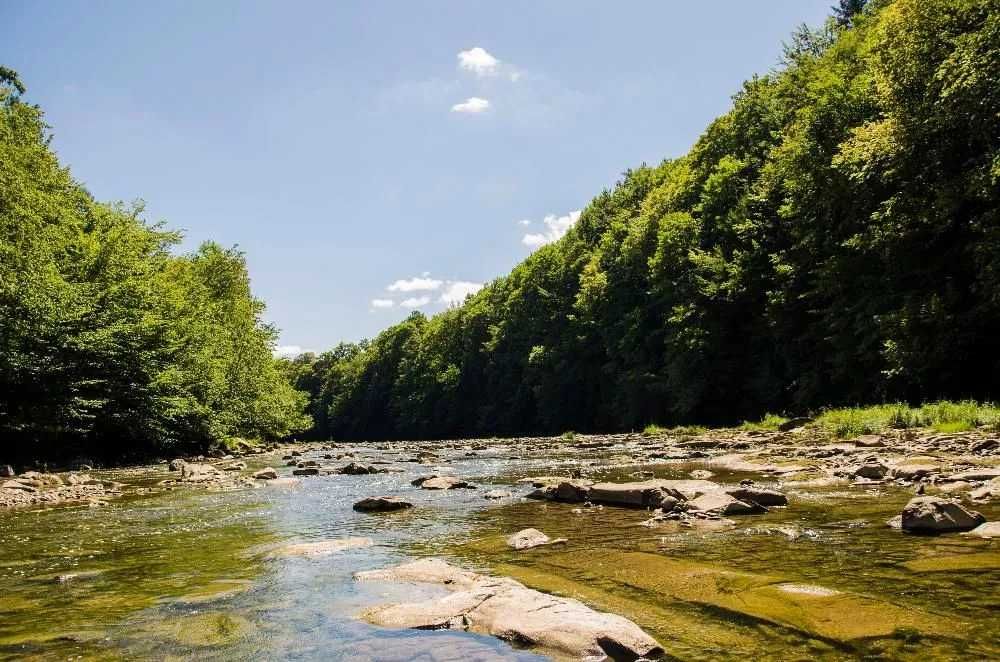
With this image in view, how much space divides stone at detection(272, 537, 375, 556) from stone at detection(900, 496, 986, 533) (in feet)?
20.9

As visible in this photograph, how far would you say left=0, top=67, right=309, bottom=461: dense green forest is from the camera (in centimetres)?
2147

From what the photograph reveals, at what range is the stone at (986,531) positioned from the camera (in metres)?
6.32

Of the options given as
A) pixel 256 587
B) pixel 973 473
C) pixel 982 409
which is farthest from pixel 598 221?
pixel 256 587

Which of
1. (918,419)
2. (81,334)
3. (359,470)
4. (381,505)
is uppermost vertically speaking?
(81,334)

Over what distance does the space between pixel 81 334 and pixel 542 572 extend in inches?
903

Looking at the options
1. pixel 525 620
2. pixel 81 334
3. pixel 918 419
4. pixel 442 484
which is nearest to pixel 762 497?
pixel 525 620

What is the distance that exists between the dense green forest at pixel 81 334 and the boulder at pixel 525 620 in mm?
20919

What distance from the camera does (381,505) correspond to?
11.8m

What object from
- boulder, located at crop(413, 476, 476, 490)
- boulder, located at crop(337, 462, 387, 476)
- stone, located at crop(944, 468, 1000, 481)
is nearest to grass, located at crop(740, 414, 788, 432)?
boulder, located at crop(337, 462, 387, 476)

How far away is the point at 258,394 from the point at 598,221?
4276 centimetres

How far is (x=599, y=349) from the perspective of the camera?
201ft

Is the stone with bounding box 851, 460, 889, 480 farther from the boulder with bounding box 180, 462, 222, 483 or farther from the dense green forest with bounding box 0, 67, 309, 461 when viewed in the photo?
the dense green forest with bounding box 0, 67, 309, 461

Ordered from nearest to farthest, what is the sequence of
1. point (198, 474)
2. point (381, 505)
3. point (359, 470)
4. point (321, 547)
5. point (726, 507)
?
→ 1. point (321, 547)
2. point (726, 507)
3. point (381, 505)
4. point (198, 474)
5. point (359, 470)

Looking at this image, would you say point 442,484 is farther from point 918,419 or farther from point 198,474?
point 918,419
